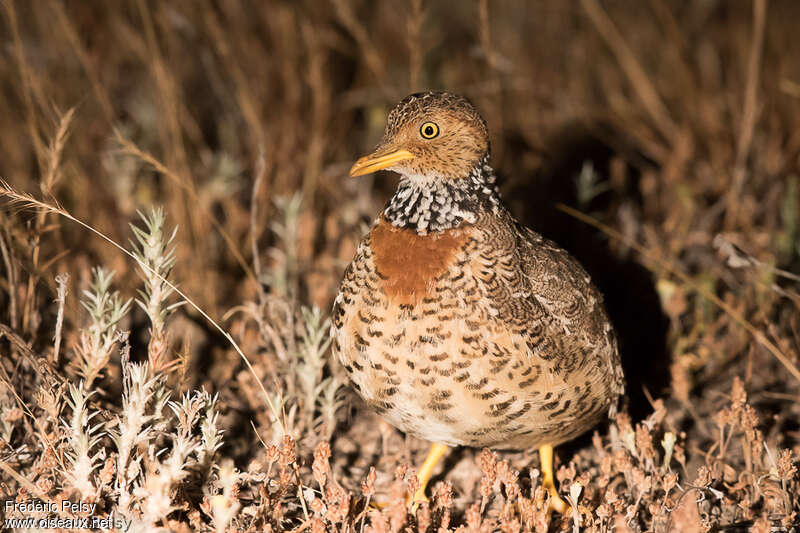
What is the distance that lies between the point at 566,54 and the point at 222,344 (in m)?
4.10

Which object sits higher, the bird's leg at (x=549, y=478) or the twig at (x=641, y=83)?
the twig at (x=641, y=83)

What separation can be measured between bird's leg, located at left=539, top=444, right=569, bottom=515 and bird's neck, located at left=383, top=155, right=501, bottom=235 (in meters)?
1.01

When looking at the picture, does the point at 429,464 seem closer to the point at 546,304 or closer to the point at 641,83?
the point at 546,304

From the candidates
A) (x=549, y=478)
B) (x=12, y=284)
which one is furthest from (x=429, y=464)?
(x=12, y=284)

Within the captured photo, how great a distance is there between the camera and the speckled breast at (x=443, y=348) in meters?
2.74

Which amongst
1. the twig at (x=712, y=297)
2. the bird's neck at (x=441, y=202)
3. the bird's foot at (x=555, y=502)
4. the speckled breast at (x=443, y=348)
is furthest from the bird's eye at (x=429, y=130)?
the bird's foot at (x=555, y=502)

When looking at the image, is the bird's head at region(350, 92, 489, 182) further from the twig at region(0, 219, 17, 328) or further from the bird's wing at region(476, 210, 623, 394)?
the twig at region(0, 219, 17, 328)

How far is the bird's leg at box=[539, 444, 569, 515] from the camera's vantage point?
3158 millimetres

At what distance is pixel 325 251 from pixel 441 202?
6.89ft

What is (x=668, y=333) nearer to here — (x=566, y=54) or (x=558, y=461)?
(x=558, y=461)

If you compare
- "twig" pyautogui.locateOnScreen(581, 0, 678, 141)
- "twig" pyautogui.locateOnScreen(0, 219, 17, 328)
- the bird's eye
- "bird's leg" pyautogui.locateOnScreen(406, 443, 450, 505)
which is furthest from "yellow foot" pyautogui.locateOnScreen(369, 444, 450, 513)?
"twig" pyautogui.locateOnScreen(581, 0, 678, 141)

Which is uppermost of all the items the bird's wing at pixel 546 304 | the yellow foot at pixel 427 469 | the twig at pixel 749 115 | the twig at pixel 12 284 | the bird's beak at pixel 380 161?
the twig at pixel 749 115

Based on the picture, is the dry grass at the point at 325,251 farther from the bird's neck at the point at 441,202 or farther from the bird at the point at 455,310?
the bird's neck at the point at 441,202

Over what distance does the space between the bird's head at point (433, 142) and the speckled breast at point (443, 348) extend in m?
0.22
